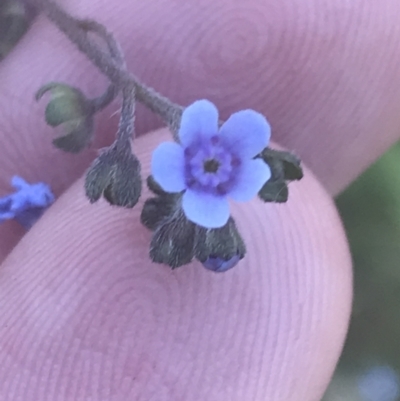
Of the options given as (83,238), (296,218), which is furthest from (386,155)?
(83,238)

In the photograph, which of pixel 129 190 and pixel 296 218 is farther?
pixel 296 218

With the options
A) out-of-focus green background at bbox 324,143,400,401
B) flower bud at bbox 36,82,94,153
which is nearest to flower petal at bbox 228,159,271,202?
flower bud at bbox 36,82,94,153

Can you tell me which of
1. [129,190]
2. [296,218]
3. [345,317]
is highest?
[129,190]

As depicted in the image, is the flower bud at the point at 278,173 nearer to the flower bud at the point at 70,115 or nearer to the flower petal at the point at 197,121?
the flower petal at the point at 197,121

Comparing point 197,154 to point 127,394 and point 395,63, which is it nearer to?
point 127,394

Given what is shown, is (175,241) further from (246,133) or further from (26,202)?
(26,202)

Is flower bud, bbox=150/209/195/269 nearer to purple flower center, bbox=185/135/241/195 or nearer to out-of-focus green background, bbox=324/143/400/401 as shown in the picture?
purple flower center, bbox=185/135/241/195

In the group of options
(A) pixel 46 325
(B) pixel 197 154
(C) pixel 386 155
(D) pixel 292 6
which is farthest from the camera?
(C) pixel 386 155
